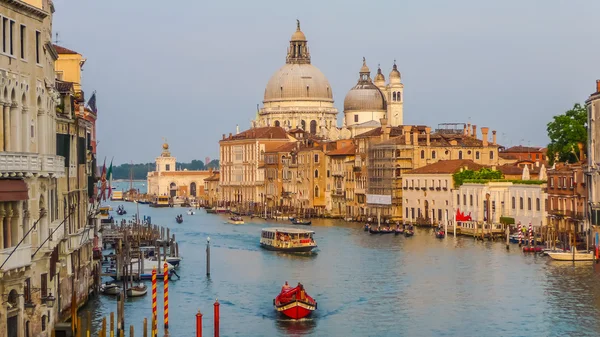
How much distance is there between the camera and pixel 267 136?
89.1m

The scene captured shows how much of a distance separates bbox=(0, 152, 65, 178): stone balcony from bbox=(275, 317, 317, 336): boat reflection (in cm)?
672

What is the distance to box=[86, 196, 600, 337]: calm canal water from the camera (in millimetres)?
23438

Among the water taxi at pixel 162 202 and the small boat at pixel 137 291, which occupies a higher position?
the water taxi at pixel 162 202

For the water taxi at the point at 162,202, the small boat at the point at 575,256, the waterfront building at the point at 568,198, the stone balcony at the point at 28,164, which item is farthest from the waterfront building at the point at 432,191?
the water taxi at the point at 162,202

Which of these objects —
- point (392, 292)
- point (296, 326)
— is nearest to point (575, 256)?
point (392, 292)

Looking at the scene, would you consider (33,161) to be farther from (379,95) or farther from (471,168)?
(379,95)

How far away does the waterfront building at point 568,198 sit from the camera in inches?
1478

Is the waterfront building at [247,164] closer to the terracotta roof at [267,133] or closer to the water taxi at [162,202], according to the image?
the terracotta roof at [267,133]

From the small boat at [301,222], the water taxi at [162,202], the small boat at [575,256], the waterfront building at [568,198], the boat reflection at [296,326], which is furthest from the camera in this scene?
the water taxi at [162,202]

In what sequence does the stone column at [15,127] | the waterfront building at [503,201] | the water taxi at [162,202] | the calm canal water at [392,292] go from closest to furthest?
the stone column at [15,127], the calm canal water at [392,292], the waterfront building at [503,201], the water taxi at [162,202]

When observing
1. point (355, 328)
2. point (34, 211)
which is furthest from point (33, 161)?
point (355, 328)

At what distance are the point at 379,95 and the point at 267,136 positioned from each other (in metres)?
10.9

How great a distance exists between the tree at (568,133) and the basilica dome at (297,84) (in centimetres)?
5071

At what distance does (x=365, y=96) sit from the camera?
314ft
